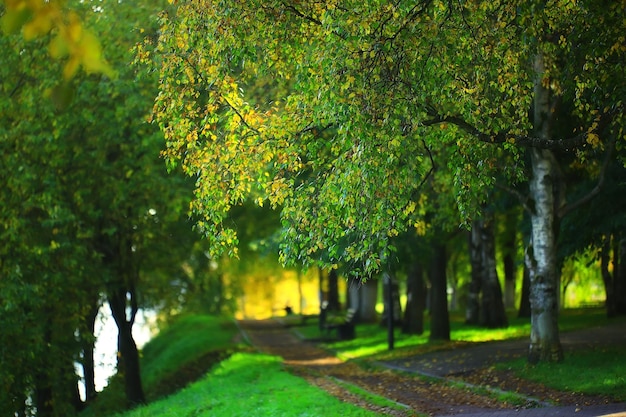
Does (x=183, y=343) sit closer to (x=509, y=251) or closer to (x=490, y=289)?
(x=490, y=289)

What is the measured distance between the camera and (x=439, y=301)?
2722 centimetres

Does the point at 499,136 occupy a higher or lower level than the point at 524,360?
higher

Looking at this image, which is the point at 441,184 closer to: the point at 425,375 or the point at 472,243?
the point at 425,375

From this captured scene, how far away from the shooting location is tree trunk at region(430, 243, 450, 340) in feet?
89.0

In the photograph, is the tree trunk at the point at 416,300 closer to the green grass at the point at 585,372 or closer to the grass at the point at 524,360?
the grass at the point at 524,360

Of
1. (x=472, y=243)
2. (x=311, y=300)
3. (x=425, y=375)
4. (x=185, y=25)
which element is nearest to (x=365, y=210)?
(x=185, y=25)

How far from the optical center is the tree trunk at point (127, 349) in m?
25.7

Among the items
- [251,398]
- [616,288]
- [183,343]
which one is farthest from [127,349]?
[616,288]

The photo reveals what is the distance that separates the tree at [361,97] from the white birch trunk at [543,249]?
13.7ft

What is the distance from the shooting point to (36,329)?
2042 centimetres

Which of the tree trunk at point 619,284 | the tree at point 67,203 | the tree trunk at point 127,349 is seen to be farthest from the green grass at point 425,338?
the tree at point 67,203

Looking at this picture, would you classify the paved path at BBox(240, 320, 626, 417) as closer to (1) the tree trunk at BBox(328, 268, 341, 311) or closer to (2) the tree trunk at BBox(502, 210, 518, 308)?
(2) the tree trunk at BBox(502, 210, 518, 308)

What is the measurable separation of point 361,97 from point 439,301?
16.2 metres

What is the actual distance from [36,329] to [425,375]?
350 inches
